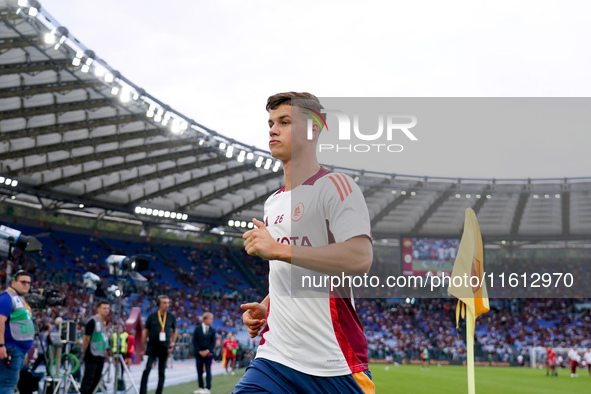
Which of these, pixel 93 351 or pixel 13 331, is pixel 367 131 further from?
pixel 93 351

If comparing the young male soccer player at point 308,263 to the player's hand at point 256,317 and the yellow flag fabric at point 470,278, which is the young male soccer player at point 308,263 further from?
the yellow flag fabric at point 470,278

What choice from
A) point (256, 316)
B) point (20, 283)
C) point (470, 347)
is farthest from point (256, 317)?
point (20, 283)

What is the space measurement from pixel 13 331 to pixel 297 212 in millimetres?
5875

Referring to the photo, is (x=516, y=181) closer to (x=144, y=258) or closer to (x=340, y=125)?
(x=144, y=258)

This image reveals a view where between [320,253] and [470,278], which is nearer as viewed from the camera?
[320,253]

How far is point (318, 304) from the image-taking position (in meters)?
2.73

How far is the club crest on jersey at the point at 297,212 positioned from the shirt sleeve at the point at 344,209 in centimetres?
13

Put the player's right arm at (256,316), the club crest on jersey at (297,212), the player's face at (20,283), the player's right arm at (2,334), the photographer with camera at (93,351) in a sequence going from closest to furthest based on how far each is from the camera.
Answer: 1. the club crest on jersey at (297,212)
2. the player's right arm at (256,316)
3. the player's right arm at (2,334)
4. the player's face at (20,283)
5. the photographer with camera at (93,351)

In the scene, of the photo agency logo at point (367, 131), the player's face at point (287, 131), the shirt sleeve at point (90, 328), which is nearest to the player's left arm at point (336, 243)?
the player's face at point (287, 131)

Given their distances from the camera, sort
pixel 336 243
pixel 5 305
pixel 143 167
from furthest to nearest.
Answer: pixel 143 167 → pixel 5 305 → pixel 336 243

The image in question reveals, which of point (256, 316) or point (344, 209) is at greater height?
point (344, 209)

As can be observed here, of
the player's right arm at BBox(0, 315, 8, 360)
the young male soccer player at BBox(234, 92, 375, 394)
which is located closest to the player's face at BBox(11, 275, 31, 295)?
the player's right arm at BBox(0, 315, 8, 360)

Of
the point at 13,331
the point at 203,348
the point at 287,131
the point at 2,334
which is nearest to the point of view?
the point at 287,131

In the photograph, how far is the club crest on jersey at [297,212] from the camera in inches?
110
